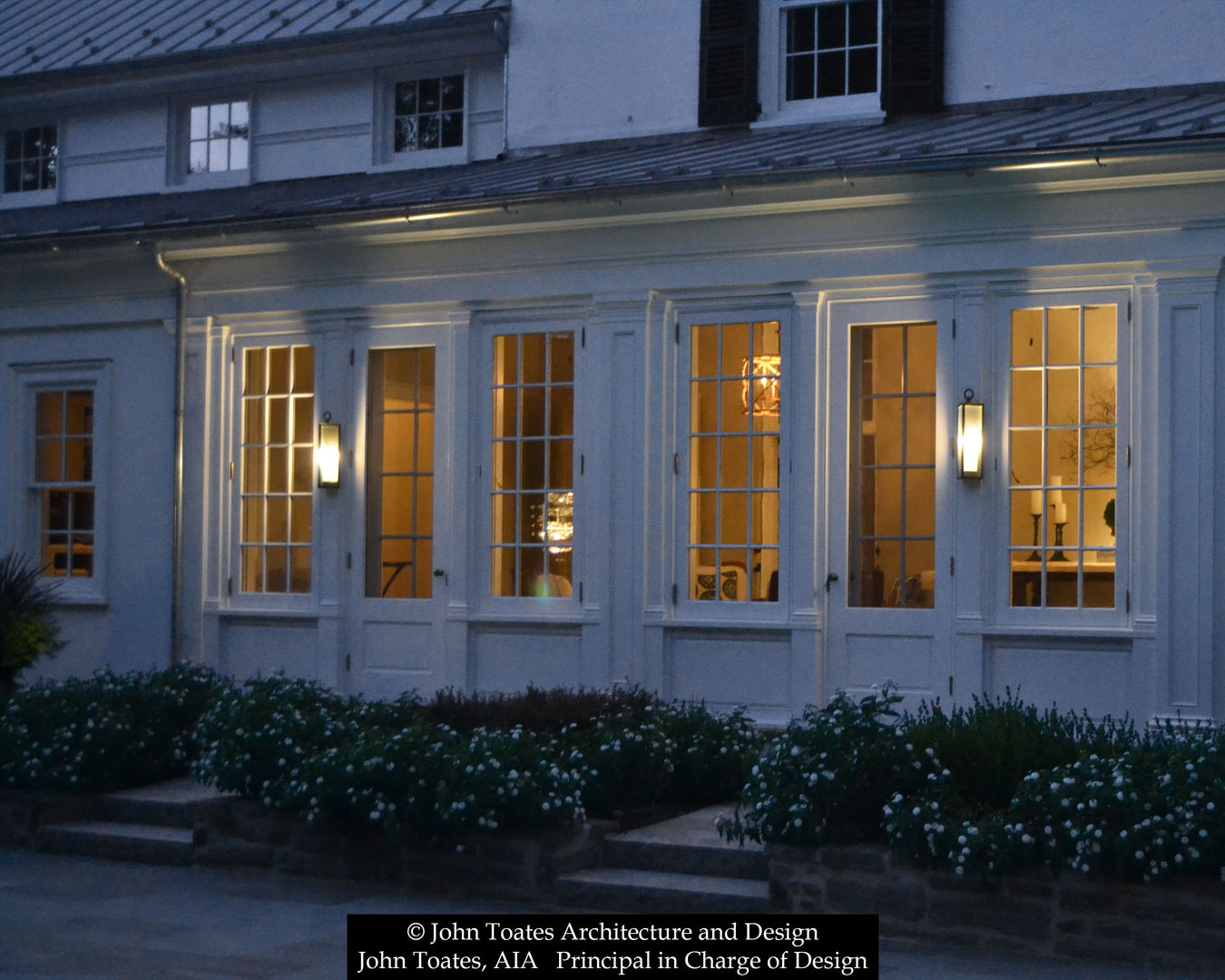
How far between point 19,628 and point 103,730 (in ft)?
5.29

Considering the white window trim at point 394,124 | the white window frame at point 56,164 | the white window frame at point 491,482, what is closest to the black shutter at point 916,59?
the white window frame at point 491,482

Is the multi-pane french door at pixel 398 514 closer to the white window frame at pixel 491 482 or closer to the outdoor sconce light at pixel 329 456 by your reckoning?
the outdoor sconce light at pixel 329 456

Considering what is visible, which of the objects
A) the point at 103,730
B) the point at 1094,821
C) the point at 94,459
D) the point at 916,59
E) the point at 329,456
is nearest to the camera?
the point at 1094,821

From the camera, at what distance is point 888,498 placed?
38.5 feet

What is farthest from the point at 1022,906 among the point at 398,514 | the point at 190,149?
the point at 190,149

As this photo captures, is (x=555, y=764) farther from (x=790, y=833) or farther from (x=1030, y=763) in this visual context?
(x=1030, y=763)

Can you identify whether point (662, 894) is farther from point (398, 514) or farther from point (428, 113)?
point (428, 113)

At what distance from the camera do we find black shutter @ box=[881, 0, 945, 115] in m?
12.8

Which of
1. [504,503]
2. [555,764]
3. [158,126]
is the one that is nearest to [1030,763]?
[555,764]

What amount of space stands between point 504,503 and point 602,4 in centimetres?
433

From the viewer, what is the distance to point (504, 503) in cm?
1281

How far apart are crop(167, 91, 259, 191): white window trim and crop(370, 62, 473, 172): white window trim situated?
1258mm

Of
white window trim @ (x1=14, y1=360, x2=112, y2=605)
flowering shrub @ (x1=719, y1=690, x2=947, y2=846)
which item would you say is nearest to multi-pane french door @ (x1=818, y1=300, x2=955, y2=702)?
flowering shrub @ (x1=719, y1=690, x2=947, y2=846)

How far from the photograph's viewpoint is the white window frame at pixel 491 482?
1247 cm
